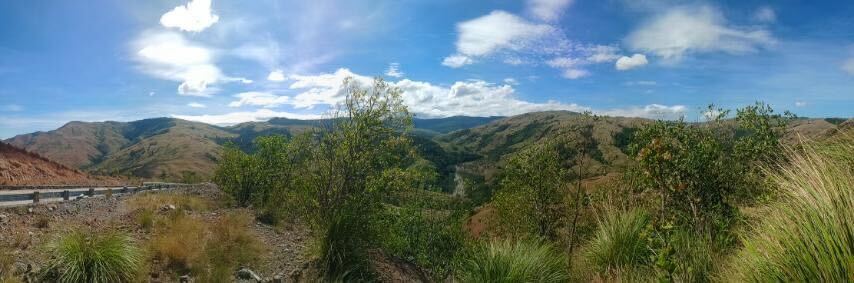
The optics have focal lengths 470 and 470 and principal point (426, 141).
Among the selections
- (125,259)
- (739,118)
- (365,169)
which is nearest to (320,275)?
(125,259)

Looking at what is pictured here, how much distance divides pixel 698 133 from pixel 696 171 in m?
2.61

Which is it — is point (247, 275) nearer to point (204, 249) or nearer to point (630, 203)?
point (204, 249)

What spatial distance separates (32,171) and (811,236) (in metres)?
51.6

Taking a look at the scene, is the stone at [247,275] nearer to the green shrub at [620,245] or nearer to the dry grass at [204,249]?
the dry grass at [204,249]

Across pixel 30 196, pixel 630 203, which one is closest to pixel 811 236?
pixel 630 203

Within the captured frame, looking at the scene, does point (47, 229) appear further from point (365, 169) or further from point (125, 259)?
point (365, 169)

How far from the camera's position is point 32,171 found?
131ft

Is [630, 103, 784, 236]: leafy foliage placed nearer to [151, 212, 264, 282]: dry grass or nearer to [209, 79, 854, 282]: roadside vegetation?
[209, 79, 854, 282]: roadside vegetation

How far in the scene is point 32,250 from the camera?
33.0ft

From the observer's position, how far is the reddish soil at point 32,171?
119ft

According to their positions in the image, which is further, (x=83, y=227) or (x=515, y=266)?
(x=83, y=227)

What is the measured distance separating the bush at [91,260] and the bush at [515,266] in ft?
20.9

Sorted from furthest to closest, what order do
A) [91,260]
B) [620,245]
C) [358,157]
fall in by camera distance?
[358,157] < [91,260] < [620,245]

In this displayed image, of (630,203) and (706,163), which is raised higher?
(706,163)
